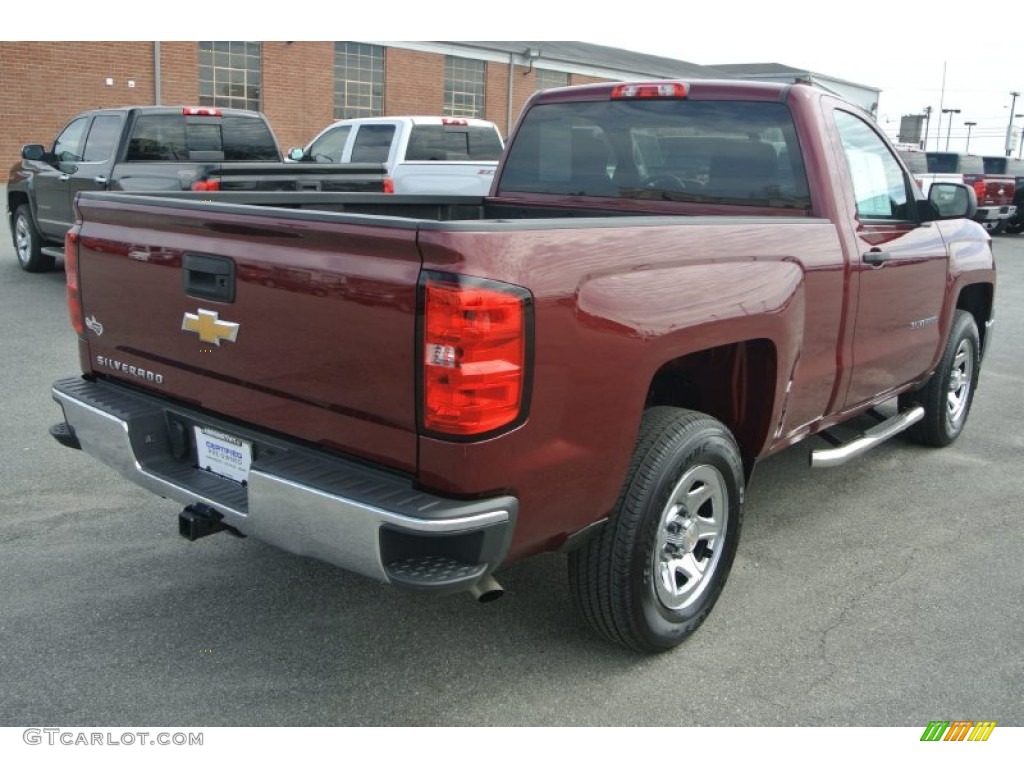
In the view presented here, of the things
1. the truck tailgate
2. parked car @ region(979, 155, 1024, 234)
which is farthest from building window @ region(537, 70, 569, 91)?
the truck tailgate

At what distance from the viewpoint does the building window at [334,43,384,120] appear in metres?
27.6

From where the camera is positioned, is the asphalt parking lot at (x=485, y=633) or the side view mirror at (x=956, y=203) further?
the side view mirror at (x=956, y=203)

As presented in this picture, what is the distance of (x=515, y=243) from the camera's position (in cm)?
262

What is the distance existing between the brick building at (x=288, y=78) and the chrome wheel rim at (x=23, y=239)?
1143 cm

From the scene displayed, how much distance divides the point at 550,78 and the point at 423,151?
2179 centimetres

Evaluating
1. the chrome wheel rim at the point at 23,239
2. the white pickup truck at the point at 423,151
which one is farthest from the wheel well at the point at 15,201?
the white pickup truck at the point at 423,151

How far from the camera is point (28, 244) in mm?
11789

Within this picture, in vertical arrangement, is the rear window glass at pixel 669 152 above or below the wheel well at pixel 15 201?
above

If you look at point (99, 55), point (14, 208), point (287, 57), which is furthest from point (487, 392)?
point (287, 57)

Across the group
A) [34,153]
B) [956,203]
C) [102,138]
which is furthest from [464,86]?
[956,203]

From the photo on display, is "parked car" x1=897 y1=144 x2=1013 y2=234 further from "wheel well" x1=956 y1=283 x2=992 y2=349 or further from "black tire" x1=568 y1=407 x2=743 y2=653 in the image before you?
"black tire" x1=568 y1=407 x2=743 y2=653

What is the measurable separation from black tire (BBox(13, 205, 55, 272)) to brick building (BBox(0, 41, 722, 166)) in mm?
11464

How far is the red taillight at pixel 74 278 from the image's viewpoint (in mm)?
3617
